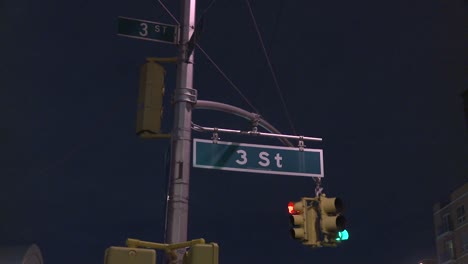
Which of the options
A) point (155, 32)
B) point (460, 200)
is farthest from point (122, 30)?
point (460, 200)

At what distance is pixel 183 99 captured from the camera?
355 inches

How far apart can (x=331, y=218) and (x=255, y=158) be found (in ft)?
8.57

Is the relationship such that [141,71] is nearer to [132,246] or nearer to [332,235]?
[132,246]

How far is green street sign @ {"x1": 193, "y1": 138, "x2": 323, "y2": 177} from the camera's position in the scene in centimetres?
958

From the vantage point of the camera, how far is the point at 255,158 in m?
10.0

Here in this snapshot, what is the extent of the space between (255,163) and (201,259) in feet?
14.2

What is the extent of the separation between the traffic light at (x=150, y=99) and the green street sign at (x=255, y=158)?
4.07 ft

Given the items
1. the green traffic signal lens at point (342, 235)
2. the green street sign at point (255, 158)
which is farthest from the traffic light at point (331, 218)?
the green street sign at point (255, 158)

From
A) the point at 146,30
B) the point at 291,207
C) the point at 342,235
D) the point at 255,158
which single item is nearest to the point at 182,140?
the point at 255,158

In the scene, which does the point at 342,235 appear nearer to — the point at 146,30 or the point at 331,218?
the point at 331,218

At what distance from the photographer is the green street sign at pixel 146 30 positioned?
956cm

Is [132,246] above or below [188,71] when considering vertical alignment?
below

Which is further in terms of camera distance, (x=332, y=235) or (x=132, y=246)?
(x=332, y=235)

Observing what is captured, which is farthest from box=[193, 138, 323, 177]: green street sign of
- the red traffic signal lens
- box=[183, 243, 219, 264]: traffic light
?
box=[183, 243, 219, 264]: traffic light
